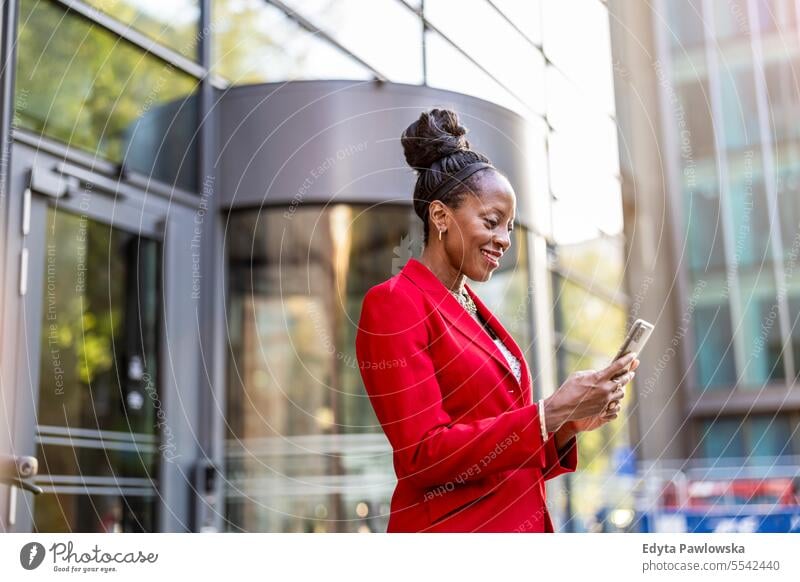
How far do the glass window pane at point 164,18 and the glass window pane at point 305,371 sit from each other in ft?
4.08

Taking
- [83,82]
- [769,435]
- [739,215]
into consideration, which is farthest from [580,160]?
[769,435]

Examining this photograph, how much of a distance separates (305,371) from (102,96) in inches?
94.8

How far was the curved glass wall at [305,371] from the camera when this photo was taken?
7.02 metres

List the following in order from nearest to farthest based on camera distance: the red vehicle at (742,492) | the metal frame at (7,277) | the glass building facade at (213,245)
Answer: the metal frame at (7,277), the glass building facade at (213,245), the red vehicle at (742,492)

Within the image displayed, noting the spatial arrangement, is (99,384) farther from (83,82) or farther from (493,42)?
(493,42)

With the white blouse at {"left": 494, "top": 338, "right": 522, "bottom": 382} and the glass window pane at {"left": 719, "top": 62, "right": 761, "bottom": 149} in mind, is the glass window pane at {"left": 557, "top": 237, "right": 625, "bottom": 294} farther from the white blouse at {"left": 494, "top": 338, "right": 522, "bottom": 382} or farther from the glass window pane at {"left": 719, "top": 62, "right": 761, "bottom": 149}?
the white blouse at {"left": 494, "top": 338, "right": 522, "bottom": 382}

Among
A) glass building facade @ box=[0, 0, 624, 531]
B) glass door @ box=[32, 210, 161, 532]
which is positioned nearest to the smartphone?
glass building facade @ box=[0, 0, 624, 531]

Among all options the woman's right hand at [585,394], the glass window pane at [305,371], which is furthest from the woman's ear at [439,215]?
the glass window pane at [305,371]

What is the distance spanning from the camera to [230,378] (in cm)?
708

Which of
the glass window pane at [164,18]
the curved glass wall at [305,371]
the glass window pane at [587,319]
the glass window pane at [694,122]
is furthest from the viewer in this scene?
the glass window pane at [694,122]

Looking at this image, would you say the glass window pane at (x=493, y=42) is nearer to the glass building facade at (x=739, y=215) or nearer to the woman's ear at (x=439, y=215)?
the woman's ear at (x=439, y=215)

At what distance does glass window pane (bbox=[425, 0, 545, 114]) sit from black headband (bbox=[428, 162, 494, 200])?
4.37 m
